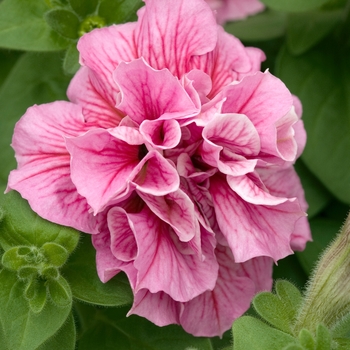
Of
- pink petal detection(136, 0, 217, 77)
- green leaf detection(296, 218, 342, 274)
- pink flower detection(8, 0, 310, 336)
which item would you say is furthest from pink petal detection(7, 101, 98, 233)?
green leaf detection(296, 218, 342, 274)

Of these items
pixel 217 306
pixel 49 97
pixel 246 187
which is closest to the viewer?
pixel 246 187

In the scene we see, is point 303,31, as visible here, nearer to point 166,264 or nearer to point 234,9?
point 234,9

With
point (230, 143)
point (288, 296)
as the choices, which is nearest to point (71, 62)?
point (230, 143)

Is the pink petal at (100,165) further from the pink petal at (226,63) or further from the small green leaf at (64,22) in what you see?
the small green leaf at (64,22)

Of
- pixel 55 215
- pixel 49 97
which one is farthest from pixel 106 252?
pixel 49 97

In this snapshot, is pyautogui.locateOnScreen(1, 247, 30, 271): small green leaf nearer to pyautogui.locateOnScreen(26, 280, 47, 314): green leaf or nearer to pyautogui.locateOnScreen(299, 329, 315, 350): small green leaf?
pyautogui.locateOnScreen(26, 280, 47, 314): green leaf

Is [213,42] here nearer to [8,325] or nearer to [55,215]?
[55,215]

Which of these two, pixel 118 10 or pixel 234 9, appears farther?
pixel 234 9
